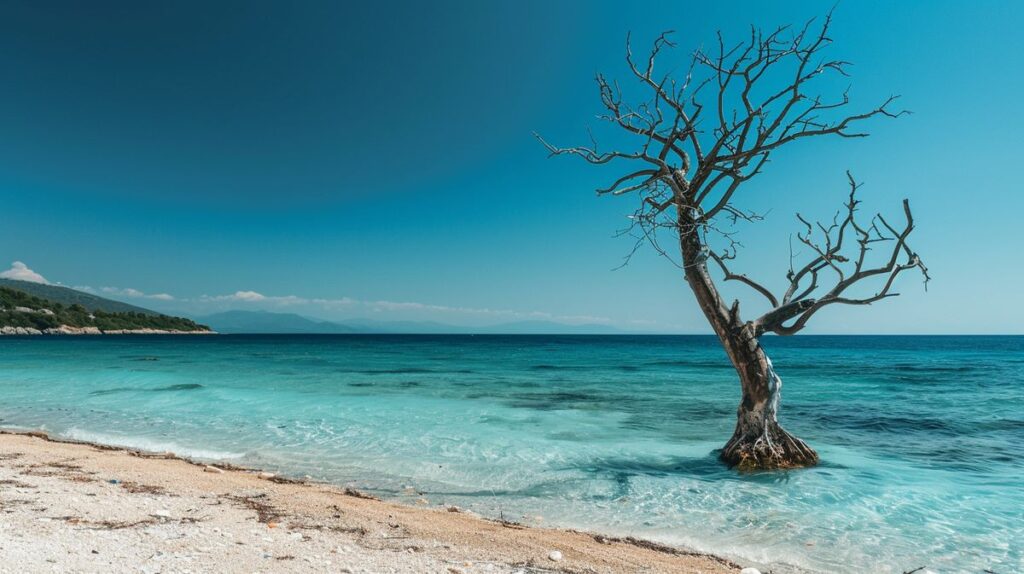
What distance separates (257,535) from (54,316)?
136m

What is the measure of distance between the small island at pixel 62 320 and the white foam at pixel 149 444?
4653 inches

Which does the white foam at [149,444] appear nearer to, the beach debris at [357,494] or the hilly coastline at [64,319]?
the beach debris at [357,494]

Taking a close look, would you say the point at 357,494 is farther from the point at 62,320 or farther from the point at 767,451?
the point at 62,320

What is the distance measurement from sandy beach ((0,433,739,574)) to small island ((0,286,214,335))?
125m

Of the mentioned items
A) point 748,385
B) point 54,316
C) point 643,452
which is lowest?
point 643,452

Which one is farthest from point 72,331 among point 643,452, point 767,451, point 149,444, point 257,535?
point 767,451

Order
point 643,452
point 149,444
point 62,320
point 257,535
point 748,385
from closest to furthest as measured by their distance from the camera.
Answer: point 257,535 < point 748,385 < point 643,452 < point 149,444 < point 62,320

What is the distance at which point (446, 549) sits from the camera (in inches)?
167

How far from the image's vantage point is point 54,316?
10400 centimetres

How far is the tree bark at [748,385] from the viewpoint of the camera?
7.79 metres

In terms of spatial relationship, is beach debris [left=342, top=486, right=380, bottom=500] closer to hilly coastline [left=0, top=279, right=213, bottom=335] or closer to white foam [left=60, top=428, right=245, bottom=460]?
white foam [left=60, top=428, right=245, bottom=460]

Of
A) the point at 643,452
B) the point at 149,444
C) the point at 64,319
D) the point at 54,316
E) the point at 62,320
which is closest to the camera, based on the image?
the point at 643,452

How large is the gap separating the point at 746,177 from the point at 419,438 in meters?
7.93

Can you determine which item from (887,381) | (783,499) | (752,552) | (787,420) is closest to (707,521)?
(752,552)
